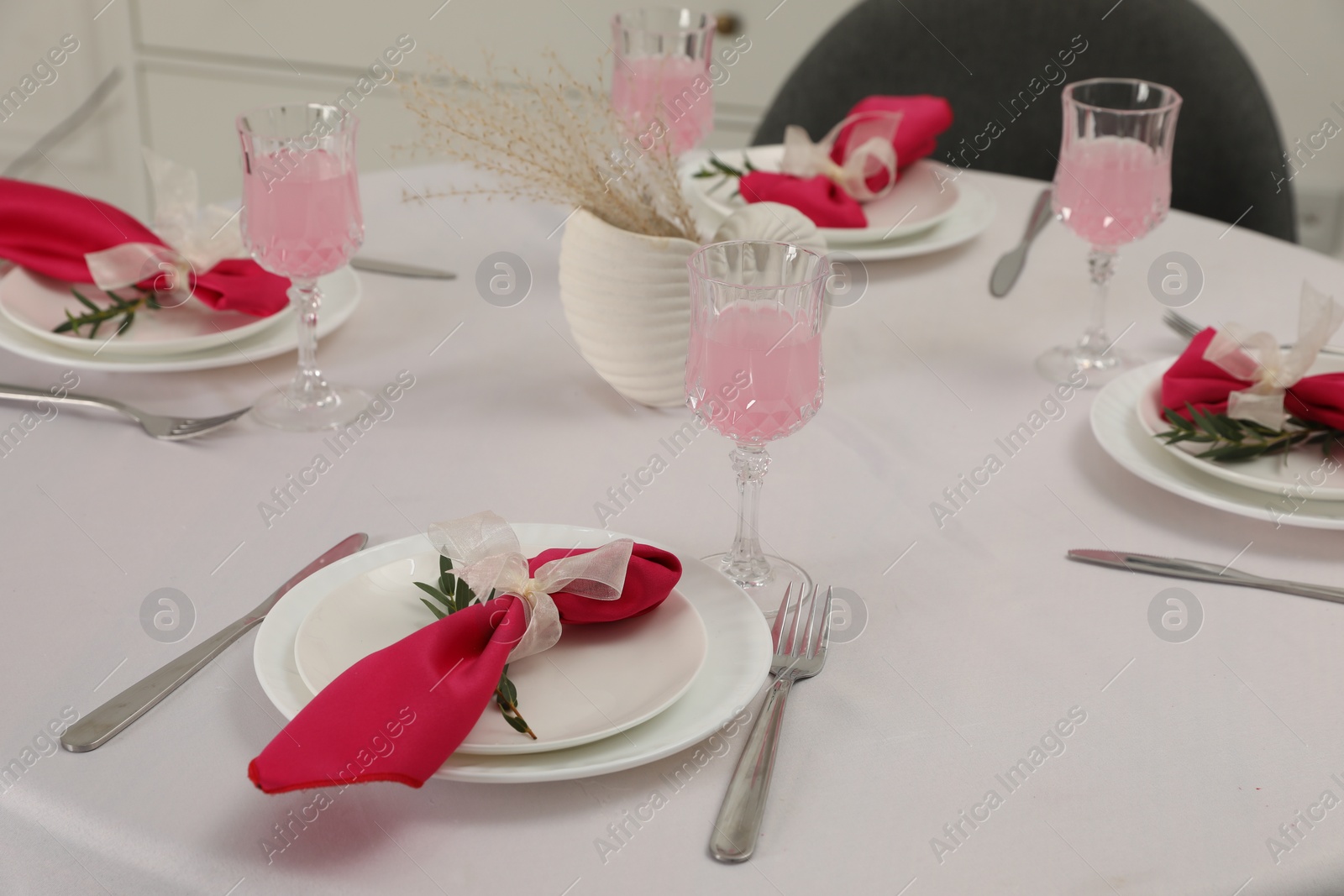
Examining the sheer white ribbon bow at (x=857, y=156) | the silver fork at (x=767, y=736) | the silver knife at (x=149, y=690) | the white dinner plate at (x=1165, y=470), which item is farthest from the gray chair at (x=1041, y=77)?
the silver knife at (x=149, y=690)

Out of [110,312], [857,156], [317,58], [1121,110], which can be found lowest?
[317,58]

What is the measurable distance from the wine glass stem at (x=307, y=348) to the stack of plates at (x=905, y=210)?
0.51m

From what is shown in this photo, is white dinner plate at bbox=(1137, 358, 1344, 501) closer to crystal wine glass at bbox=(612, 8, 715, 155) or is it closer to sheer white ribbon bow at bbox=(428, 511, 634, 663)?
sheer white ribbon bow at bbox=(428, 511, 634, 663)

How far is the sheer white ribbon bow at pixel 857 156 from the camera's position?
1.45 metres

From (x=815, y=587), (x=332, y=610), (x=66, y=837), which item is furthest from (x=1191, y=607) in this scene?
(x=66, y=837)

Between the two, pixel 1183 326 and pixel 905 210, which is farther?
pixel 905 210

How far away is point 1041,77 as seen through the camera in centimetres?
194

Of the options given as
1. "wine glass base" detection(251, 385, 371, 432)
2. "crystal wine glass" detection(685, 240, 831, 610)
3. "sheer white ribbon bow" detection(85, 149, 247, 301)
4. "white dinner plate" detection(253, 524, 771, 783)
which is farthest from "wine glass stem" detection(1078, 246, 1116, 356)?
"sheer white ribbon bow" detection(85, 149, 247, 301)

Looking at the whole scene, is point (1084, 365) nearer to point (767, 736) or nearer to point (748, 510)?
point (748, 510)

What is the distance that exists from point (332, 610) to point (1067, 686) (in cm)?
45

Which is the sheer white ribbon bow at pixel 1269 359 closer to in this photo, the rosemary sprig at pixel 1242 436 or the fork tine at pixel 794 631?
the rosemary sprig at pixel 1242 436

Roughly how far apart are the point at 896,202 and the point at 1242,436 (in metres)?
0.62

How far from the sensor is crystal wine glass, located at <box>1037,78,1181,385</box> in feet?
3.84

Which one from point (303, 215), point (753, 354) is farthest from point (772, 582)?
point (303, 215)
